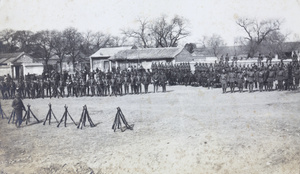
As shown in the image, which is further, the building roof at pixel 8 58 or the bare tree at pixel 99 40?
the bare tree at pixel 99 40

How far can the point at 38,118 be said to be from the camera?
508 inches

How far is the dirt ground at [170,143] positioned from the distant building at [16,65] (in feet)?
79.6

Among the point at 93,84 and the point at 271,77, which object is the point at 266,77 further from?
the point at 93,84

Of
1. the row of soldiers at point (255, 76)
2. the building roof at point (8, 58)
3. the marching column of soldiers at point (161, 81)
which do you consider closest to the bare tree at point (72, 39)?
the building roof at point (8, 58)

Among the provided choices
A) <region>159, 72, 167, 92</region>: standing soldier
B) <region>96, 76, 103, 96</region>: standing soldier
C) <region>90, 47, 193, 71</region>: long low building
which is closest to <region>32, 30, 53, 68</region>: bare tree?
<region>90, 47, 193, 71</region>: long low building

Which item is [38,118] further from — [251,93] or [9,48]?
[9,48]

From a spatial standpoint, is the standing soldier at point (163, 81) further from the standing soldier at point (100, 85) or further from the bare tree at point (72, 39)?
the bare tree at point (72, 39)

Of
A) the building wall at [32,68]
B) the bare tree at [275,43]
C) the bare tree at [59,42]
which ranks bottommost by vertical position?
the building wall at [32,68]

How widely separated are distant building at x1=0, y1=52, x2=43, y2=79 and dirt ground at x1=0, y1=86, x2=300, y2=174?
24270 millimetres

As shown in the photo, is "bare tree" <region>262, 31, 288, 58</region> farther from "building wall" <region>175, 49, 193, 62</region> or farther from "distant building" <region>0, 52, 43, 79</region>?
"distant building" <region>0, 52, 43, 79</region>

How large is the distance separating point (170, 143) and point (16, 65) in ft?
109

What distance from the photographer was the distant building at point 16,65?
3344cm

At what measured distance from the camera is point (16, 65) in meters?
35.6

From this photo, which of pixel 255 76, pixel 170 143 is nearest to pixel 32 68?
pixel 255 76
